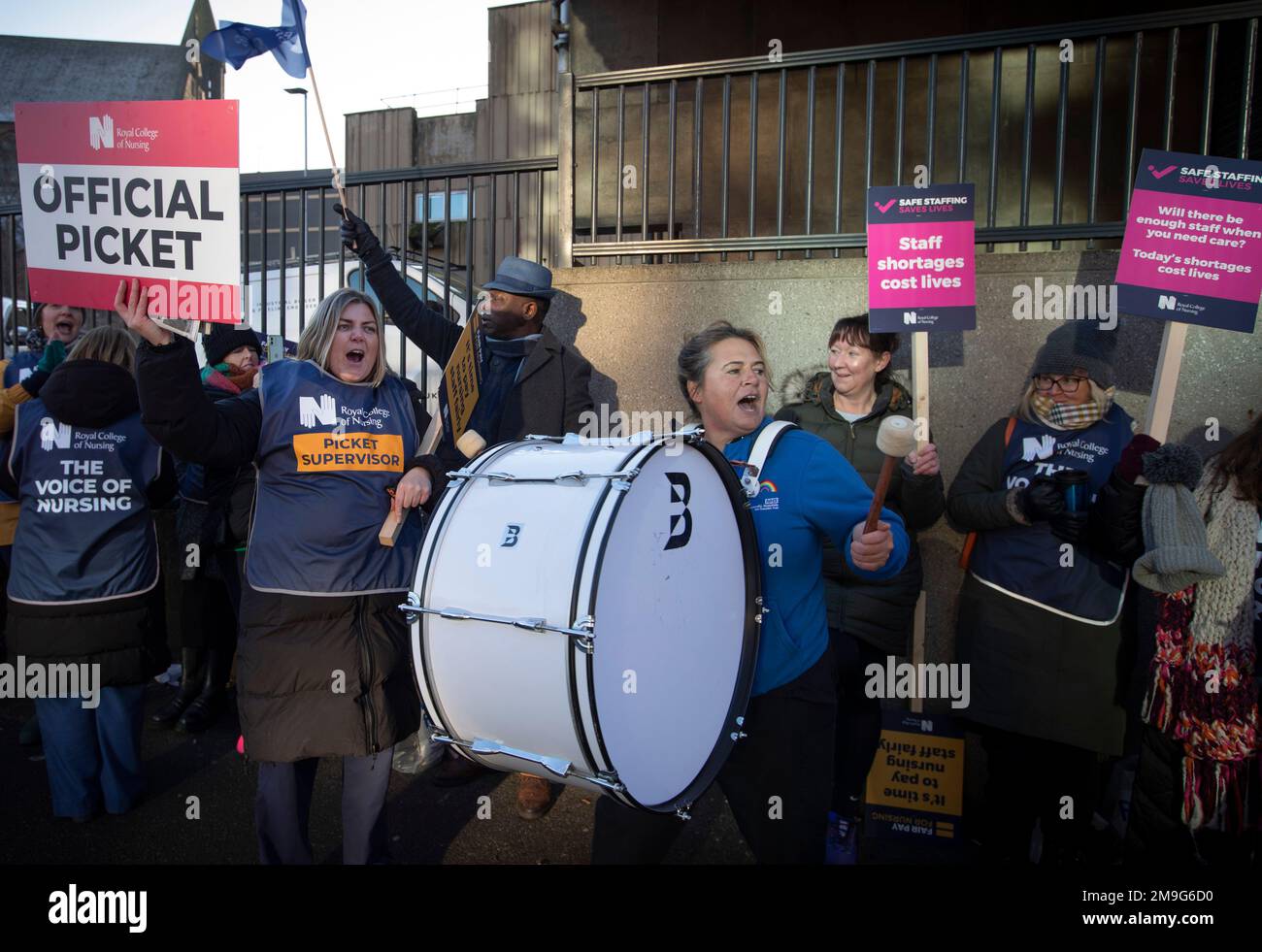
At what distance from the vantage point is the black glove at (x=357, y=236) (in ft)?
13.6

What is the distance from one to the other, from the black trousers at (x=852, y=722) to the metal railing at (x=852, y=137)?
2448mm

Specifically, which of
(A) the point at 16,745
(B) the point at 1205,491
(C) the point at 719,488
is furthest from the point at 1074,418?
(A) the point at 16,745

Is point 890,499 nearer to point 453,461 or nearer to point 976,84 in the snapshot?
point 453,461

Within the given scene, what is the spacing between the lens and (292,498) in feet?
10.1

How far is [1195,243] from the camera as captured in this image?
145 inches

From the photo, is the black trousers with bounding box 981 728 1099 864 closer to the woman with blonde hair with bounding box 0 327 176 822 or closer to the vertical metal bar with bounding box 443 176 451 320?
the woman with blonde hair with bounding box 0 327 176 822

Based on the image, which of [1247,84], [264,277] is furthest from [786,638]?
[264,277]

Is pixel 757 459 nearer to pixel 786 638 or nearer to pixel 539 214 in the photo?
pixel 786 638

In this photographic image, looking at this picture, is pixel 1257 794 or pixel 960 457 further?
pixel 960 457

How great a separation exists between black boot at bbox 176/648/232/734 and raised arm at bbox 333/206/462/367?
235 centimetres

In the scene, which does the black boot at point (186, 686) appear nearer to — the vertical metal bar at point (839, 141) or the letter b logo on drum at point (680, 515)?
the letter b logo on drum at point (680, 515)

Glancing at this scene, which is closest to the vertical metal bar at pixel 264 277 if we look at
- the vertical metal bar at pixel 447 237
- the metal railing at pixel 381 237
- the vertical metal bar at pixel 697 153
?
the metal railing at pixel 381 237

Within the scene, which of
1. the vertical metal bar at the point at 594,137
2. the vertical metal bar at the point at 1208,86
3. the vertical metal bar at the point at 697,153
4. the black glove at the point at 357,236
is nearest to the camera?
the black glove at the point at 357,236
